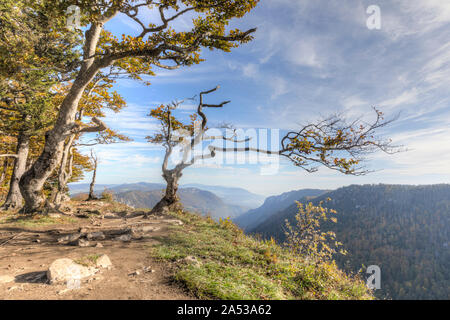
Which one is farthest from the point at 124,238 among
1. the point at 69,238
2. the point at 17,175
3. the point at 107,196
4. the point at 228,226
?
the point at 107,196

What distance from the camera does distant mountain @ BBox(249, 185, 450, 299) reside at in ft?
355

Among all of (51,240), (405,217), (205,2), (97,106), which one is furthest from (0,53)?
(405,217)

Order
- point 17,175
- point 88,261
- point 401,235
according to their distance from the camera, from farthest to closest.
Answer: point 401,235, point 17,175, point 88,261

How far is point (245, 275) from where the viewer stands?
14.5 ft

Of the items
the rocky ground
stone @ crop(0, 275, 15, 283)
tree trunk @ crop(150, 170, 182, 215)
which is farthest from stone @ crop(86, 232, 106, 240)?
tree trunk @ crop(150, 170, 182, 215)

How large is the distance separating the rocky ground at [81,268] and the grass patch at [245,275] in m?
0.38

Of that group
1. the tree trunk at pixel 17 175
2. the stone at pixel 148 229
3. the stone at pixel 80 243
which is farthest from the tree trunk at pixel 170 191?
the tree trunk at pixel 17 175

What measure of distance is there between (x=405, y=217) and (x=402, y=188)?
146ft

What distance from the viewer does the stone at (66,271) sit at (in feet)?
11.5

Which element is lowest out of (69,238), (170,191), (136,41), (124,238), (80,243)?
(124,238)

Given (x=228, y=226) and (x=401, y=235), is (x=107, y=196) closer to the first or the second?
(x=228, y=226)

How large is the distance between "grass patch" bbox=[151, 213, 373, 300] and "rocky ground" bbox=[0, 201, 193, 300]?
384 mm

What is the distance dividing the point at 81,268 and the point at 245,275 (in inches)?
135

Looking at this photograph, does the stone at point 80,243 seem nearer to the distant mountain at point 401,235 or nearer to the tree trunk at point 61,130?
the tree trunk at point 61,130
